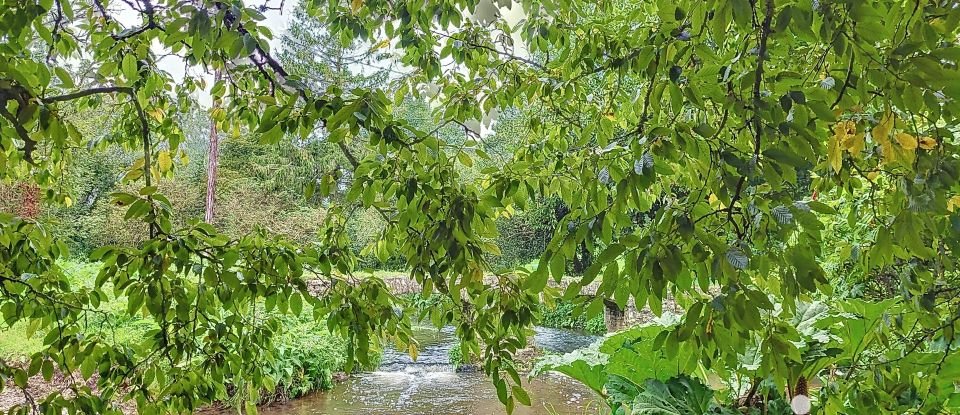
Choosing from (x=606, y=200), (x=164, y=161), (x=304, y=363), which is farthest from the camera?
(x=304, y=363)

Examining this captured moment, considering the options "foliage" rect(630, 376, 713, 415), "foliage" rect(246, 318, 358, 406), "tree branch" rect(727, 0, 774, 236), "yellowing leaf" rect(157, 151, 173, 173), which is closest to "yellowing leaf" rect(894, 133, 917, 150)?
"tree branch" rect(727, 0, 774, 236)

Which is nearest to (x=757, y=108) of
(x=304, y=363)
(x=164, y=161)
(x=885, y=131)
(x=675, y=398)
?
(x=885, y=131)

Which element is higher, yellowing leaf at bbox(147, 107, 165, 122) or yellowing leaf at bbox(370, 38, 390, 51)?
yellowing leaf at bbox(370, 38, 390, 51)

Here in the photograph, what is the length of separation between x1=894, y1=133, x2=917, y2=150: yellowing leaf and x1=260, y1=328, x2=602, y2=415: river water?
3.91 metres

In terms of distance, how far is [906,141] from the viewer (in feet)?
2.35

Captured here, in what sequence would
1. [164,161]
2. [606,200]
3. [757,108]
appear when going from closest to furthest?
1. [757,108]
2. [606,200]
3. [164,161]

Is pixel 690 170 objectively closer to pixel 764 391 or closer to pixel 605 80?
pixel 605 80

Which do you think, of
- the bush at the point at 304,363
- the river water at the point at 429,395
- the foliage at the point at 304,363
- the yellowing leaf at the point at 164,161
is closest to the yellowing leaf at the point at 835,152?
the yellowing leaf at the point at 164,161

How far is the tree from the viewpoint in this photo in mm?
648

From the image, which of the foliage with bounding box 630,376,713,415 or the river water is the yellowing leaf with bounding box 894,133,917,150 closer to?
the foliage with bounding box 630,376,713,415

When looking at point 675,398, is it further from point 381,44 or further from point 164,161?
point 164,161

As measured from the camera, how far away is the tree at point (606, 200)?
25.5 inches

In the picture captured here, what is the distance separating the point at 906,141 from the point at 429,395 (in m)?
5.18

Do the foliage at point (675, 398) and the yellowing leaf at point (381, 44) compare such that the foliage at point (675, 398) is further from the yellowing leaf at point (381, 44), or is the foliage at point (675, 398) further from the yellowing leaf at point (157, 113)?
the yellowing leaf at point (157, 113)
